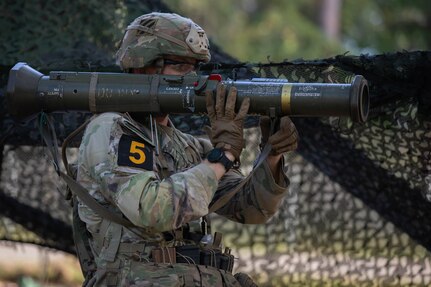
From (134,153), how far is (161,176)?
0.72 feet

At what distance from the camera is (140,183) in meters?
3.93

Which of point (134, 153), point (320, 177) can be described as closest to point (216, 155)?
point (134, 153)

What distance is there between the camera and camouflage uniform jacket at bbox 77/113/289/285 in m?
3.91

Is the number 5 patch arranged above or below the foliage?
below

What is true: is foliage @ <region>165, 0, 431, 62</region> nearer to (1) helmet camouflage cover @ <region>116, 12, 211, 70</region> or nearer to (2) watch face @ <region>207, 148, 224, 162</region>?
(1) helmet camouflage cover @ <region>116, 12, 211, 70</region>

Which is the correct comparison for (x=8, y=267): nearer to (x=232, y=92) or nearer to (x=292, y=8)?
(x=232, y=92)

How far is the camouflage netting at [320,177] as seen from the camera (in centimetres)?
522

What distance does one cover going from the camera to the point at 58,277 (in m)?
7.09

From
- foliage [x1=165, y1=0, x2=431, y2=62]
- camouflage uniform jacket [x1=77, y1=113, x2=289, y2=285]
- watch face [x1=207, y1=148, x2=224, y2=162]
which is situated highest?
foliage [x1=165, y1=0, x2=431, y2=62]

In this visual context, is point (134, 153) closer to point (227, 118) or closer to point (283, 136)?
point (227, 118)

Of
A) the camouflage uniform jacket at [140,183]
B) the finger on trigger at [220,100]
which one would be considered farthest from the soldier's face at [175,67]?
the finger on trigger at [220,100]

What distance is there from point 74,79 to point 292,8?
54.3 feet

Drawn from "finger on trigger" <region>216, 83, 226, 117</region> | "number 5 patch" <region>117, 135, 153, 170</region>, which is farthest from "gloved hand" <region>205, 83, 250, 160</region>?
"number 5 patch" <region>117, 135, 153, 170</region>

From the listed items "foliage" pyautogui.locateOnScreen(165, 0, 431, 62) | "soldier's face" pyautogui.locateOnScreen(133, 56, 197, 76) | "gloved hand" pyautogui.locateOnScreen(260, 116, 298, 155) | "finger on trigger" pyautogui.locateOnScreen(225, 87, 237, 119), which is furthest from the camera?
"foliage" pyautogui.locateOnScreen(165, 0, 431, 62)
